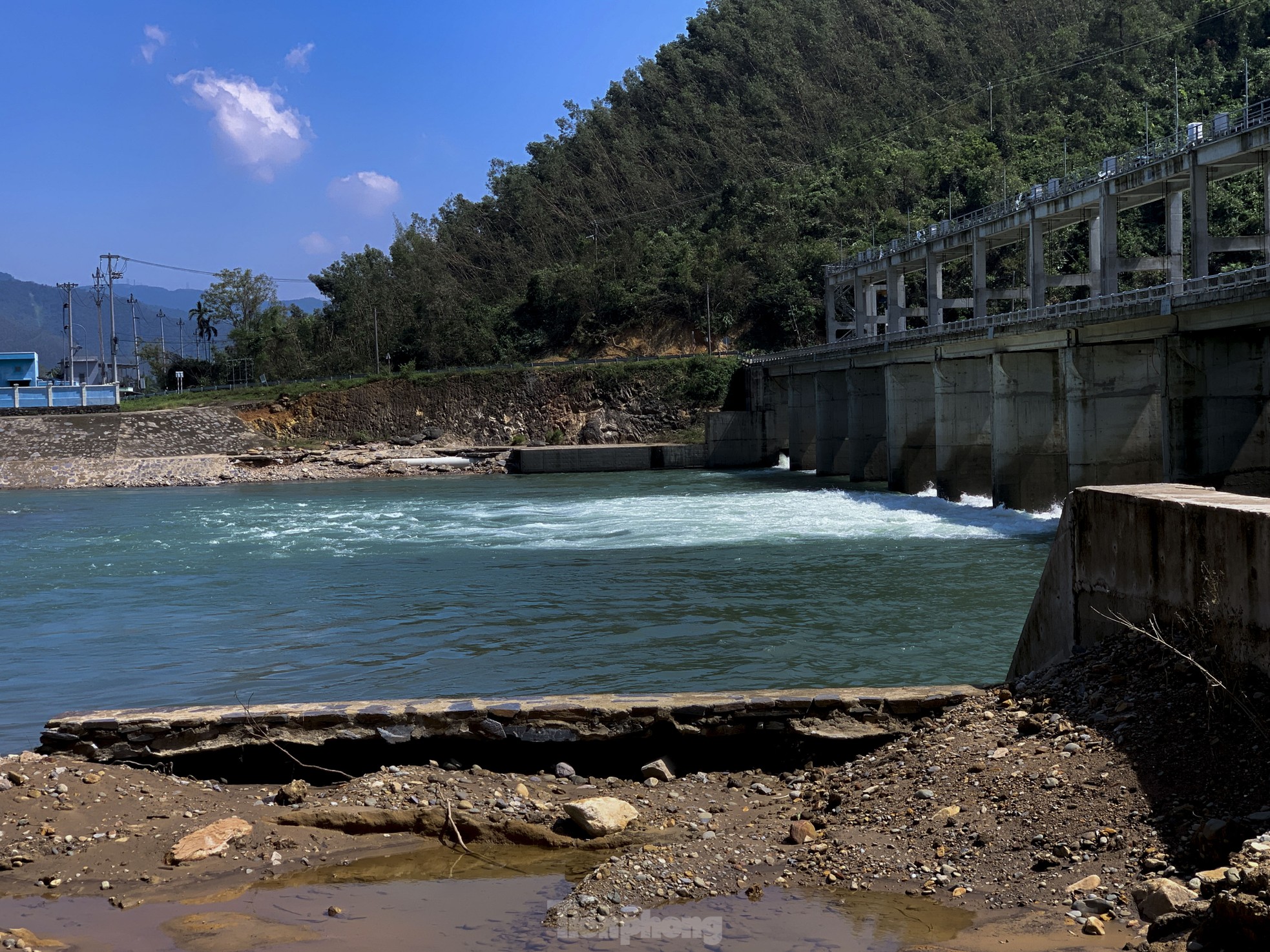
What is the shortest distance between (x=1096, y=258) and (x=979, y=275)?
7224mm

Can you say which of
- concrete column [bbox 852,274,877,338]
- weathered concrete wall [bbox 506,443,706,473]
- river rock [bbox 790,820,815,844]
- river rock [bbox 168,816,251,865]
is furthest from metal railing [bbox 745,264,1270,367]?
river rock [bbox 168,816,251,865]

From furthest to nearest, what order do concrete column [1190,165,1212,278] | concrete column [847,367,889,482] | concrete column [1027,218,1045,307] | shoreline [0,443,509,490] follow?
shoreline [0,443,509,490], concrete column [847,367,889,482], concrete column [1027,218,1045,307], concrete column [1190,165,1212,278]

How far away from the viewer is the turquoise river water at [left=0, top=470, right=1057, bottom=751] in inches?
655

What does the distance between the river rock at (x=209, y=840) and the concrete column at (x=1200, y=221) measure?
3445cm

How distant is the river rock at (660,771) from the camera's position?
32.0 ft

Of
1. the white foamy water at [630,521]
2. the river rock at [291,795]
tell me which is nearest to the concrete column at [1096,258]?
the white foamy water at [630,521]

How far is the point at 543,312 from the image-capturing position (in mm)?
108812

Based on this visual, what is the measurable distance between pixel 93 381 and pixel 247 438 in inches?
3052

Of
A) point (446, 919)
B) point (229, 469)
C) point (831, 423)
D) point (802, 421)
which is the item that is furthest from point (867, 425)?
point (446, 919)

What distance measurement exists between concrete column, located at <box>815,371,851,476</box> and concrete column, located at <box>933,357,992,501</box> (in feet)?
46.6

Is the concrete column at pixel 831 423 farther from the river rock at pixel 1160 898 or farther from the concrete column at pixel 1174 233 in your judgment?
the river rock at pixel 1160 898

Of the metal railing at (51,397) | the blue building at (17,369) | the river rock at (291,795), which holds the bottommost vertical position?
the river rock at (291,795)

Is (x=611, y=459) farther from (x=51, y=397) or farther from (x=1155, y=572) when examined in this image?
(x=1155, y=572)

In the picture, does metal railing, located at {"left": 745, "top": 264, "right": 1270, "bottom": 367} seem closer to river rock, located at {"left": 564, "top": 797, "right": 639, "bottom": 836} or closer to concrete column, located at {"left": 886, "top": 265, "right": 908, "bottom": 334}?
concrete column, located at {"left": 886, "top": 265, "right": 908, "bottom": 334}
